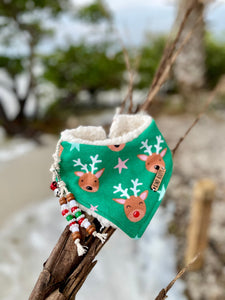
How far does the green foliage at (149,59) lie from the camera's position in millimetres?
3656

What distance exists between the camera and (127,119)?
1.70ft

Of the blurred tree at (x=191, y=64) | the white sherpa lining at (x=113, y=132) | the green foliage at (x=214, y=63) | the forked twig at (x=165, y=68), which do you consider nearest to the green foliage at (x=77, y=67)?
Answer: the blurred tree at (x=191, y=64)

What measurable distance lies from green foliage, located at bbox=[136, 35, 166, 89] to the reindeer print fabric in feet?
10.6

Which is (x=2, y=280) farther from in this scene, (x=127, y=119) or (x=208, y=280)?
(x=127, y=119)

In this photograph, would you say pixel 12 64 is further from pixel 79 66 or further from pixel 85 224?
pixel 85 224

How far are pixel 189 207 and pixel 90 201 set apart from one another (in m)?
1.90

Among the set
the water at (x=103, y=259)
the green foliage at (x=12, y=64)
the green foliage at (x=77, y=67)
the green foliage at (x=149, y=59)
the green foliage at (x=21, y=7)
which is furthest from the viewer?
the green foliage at (x=149, y=59)

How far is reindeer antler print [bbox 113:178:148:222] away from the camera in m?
0.45

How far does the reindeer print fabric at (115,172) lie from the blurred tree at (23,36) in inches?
107

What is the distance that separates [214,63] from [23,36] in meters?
2.76

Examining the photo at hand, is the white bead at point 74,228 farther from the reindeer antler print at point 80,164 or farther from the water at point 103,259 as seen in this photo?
the water at point 103,259

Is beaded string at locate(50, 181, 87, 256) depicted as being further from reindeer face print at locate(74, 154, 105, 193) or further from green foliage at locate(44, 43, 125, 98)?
green foliage at locate(44, 43, 125, 98)

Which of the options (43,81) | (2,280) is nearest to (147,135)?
(2,280)

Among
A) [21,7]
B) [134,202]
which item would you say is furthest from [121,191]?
[21,7]
